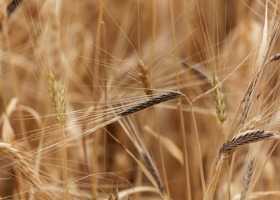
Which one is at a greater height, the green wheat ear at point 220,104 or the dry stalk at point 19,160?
the green wheat ear at point 220,104

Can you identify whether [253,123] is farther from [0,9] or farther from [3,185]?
[3,185]

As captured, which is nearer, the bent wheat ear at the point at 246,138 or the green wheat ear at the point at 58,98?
the bent wheat ear at the point at 246,138

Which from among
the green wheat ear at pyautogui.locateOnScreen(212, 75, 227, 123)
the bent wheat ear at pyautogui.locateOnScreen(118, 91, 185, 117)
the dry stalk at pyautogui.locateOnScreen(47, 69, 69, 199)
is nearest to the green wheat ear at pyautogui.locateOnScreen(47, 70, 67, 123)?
the dry stalk at pyautogui.locateOnScreen(47, 69, 69, 199)

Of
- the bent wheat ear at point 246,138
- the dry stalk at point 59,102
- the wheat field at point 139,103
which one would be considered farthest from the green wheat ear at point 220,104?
the dry stalk at point 59,102

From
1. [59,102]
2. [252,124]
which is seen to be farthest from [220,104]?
[59,102]

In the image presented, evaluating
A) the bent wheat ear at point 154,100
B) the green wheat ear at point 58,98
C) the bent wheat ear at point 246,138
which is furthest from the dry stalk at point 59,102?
the bent wheat ear at point 246,138

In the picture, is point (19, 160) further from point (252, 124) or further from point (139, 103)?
point (252, 124)

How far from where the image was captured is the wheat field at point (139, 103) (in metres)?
1.12

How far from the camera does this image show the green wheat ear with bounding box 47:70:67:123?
3.61 ft

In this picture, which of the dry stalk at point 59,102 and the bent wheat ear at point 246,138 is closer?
the bent wheat ear at point 246,138

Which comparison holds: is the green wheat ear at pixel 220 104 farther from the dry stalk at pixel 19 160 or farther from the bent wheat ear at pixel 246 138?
the dry stalk at pixel 19 160

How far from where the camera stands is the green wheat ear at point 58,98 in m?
1.10

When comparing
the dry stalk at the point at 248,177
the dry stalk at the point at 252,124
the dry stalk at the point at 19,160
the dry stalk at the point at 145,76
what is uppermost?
the dry stalk at the point at 145,76

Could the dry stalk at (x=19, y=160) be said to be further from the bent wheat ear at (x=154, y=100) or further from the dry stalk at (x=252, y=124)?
the dry stalk at (x=252, y=124)
